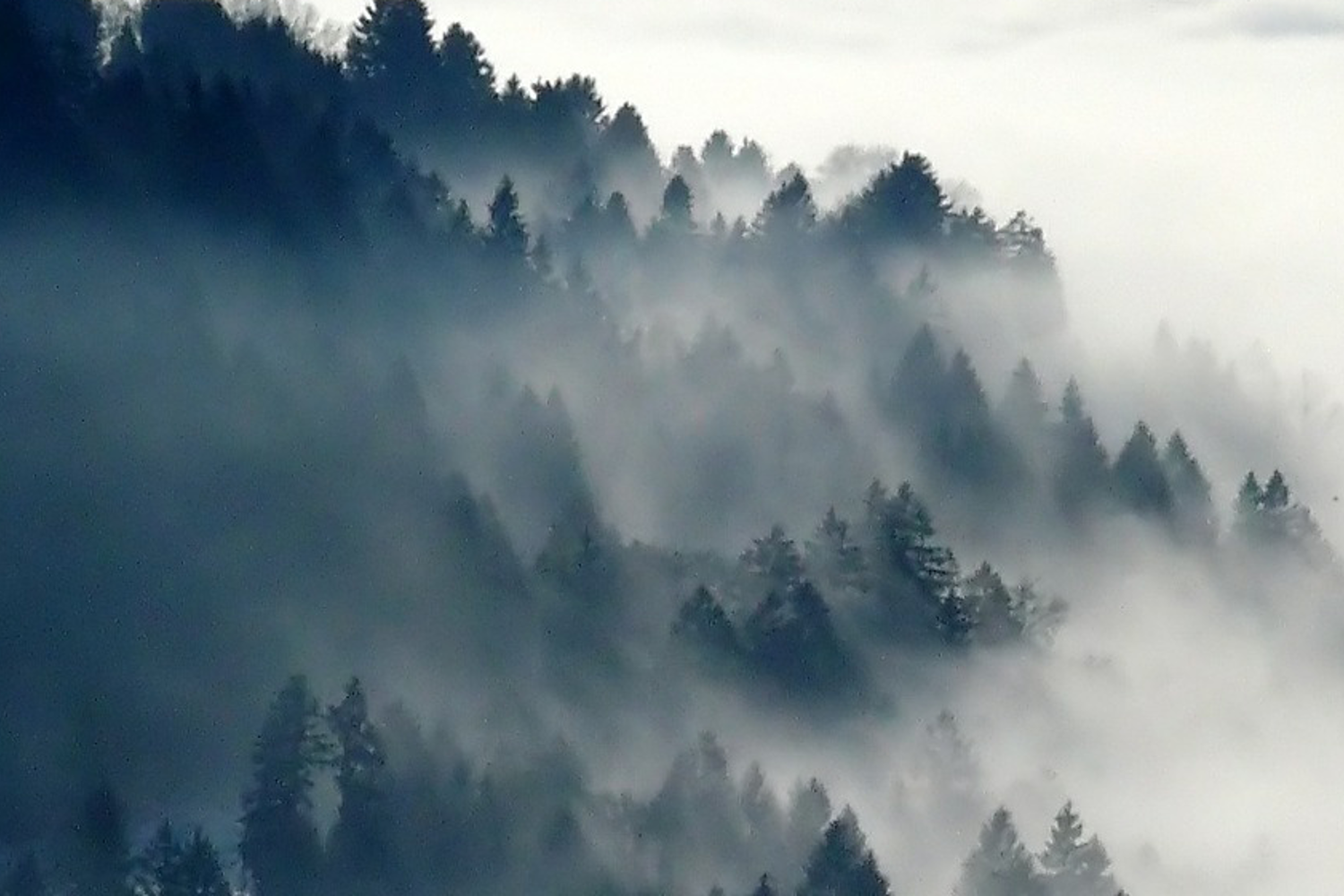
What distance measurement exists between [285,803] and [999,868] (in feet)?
80.2

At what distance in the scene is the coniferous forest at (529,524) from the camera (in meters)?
86.2

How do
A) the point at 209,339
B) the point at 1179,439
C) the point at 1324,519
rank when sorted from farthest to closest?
the point at 1324,519 < the point at 1179,439 < the point at 209,339

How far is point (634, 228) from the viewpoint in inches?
5369

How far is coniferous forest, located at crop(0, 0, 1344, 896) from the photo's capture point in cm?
8619

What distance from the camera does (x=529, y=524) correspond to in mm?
107500

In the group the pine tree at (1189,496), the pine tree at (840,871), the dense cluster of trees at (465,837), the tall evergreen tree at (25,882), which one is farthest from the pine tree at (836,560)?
the tall evergreen tree at (25,882)

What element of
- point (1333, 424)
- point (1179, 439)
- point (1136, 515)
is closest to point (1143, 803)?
point (1136, 515)

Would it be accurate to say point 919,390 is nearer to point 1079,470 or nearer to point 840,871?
point 1079,470

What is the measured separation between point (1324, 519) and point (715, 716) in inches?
2743

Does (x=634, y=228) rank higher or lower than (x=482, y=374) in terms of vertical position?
higher

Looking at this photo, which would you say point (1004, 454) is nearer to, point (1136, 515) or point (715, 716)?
point (1136, 515)

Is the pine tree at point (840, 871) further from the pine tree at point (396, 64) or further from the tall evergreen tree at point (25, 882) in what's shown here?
the pine tree at point (396, 64)

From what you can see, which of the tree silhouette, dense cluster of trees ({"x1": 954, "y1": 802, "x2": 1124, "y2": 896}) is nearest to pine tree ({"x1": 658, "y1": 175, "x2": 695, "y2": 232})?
dense cluster of trees ({"x1": 954, "y1": 802, "x2": 1124, "y2": 896})

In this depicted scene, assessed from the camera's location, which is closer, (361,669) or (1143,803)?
(361,669)
